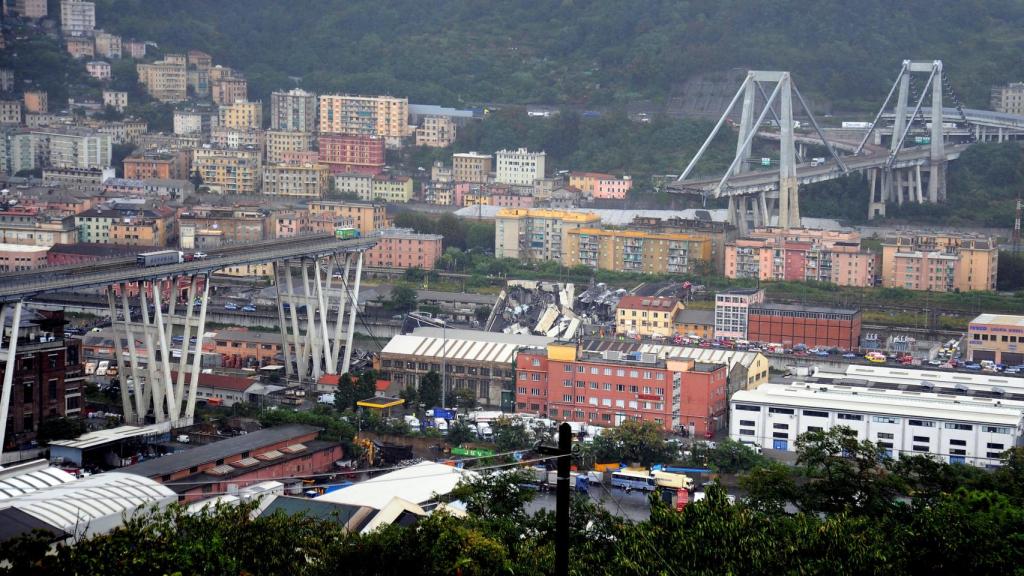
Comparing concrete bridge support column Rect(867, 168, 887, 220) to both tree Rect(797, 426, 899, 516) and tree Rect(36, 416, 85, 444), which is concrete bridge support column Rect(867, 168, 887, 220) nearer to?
tree Rect(36, 416, 85, 444)

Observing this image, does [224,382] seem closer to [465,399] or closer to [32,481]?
[465,399]

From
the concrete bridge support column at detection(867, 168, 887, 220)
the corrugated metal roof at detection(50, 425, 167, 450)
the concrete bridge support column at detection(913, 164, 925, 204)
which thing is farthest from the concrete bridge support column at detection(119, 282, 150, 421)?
the concrete bridge support column at detection(913, 164, 925, 204)

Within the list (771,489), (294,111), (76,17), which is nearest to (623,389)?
(771,489)

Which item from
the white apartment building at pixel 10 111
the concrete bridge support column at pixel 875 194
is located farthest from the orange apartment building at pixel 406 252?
the white apartment building at pixel 10 111

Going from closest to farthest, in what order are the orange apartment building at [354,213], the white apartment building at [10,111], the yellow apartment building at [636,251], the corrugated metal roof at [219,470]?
the corrugated metal roof at [219,470] < the yellow apartment building at [636,251] < the orange apartment building at [354,213] < the white apartment building at [10,111]

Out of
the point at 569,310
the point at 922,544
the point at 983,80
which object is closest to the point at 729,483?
the point at 922,544

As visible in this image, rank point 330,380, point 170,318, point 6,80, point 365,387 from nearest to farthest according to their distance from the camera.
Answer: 1. point 170,318
2. point 365,387
3. point 330,380
4. point 6,80

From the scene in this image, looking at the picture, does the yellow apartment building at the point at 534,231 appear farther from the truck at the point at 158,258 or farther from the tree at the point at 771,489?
the tree at the point at 771,489
